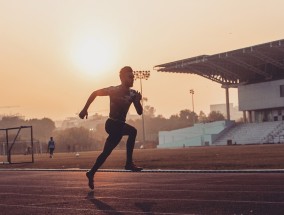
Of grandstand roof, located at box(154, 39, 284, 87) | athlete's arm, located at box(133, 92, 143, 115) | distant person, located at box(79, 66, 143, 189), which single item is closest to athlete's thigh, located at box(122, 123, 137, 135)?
distant person, located at box(79, 66, 143, 189)

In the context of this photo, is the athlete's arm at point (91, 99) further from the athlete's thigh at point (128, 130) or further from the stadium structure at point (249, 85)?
the stadium structure at point (249, 85)

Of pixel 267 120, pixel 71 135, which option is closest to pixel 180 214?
pixel 267 120

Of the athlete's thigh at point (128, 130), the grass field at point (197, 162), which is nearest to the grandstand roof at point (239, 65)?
the grass field at point (197, 162)

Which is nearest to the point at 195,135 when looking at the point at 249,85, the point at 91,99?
the point at 249,85

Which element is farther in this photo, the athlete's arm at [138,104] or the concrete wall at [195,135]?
the concrete wall at [195,135]

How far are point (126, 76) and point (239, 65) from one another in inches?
3053

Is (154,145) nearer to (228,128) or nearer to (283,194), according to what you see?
(228,128)

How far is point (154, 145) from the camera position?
110 metres

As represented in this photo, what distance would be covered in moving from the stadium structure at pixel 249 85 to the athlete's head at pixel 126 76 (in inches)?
2630

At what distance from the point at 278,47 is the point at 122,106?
6781cm

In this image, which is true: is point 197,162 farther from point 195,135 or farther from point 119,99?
point 195,135

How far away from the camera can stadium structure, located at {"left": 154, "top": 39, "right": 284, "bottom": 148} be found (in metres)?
81.1

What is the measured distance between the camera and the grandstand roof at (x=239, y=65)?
79.4 metres

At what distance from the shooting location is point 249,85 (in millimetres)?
93812
